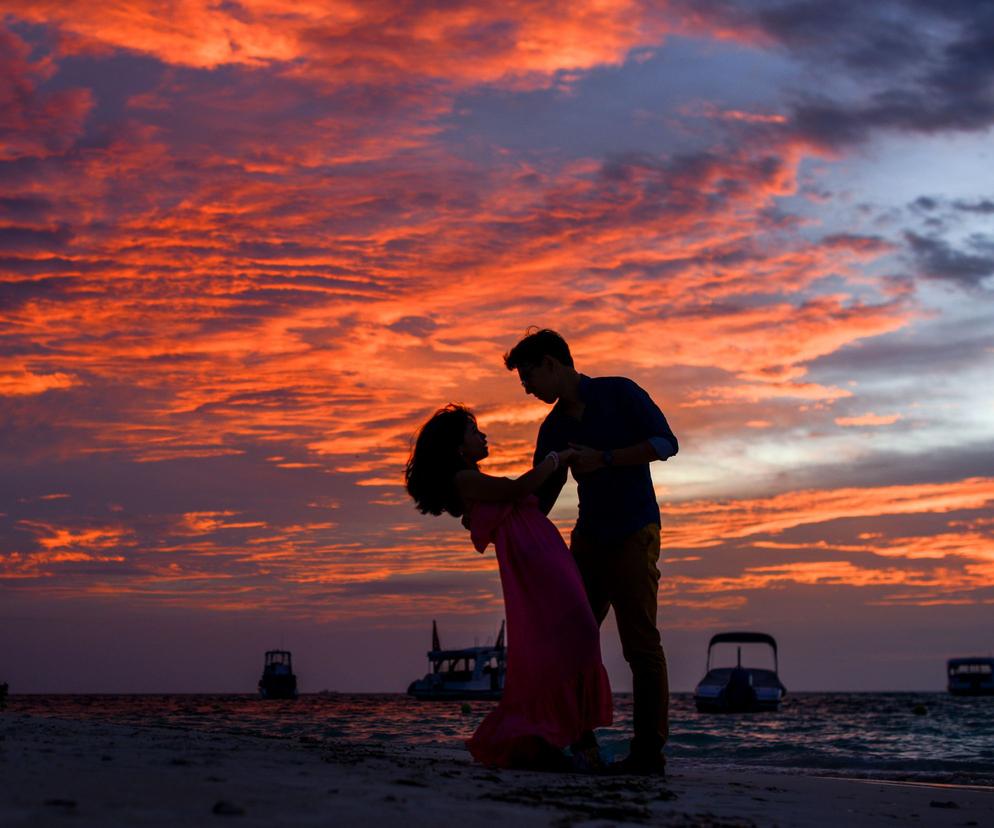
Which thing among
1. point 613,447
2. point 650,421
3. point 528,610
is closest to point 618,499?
point 613,447

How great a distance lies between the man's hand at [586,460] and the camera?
5270 millimetres

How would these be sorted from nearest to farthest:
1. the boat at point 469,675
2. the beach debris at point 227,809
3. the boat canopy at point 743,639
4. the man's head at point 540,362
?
the beach debris at point 227,809, the man's head at point 540,362, the boat canopy at point 743,639, the boat at point 469,675

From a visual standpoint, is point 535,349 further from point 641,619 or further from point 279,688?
point 279,688

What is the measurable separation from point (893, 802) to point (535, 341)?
2.74 metres

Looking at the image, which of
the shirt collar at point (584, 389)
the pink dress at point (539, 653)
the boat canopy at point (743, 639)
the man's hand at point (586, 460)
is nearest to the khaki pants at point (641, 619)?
the pink dress at point (539, 653)

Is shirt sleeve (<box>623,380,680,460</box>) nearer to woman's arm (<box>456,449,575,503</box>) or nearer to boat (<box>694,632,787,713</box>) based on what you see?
woman's arm (<box>456,449,575,503</box>)

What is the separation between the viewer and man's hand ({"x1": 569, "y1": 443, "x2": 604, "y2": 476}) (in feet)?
17.3

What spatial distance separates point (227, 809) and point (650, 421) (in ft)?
10.3

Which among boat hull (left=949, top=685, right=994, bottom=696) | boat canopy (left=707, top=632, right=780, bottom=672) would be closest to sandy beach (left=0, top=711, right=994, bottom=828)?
boat canopy (left=707, top=632, right=780, bottom=672)

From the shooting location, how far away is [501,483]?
16.8 feet

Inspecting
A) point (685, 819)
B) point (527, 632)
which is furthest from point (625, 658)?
point (685, 819)

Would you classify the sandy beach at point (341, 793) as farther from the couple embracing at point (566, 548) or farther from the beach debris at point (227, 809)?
the couple embracing at point (566, 548)

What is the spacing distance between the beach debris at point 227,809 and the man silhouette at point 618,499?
258cm

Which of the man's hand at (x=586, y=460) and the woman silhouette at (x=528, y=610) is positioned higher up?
the man's hand at (x=586, y=460)
